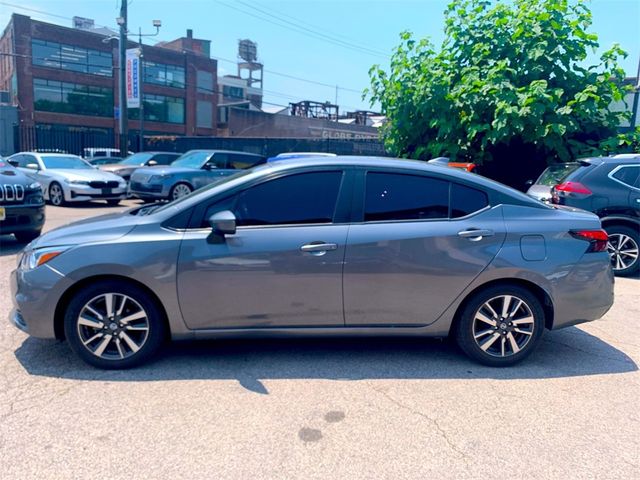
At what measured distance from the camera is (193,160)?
48.2ft

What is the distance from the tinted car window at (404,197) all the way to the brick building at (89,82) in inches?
1416

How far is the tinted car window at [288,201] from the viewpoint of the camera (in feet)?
12.5

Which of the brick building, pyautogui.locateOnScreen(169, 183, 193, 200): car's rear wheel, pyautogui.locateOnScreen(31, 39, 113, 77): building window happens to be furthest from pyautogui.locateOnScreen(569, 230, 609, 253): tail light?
pyautogui.locateOnScreen(31, 39, 113, 77): building window

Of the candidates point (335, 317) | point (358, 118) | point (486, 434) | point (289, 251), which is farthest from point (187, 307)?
point (358, 118)

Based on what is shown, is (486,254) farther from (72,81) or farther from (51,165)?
(72,81)

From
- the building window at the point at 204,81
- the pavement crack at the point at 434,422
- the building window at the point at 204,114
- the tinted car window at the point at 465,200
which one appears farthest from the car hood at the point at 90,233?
the building window at the point at 204,81

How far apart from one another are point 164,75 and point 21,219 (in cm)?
4622

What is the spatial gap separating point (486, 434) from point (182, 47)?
196 ft

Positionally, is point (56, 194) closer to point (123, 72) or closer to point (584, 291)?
point (123, 72)

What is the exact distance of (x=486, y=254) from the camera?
3822 millimetres

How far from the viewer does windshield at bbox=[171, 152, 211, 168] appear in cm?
1443

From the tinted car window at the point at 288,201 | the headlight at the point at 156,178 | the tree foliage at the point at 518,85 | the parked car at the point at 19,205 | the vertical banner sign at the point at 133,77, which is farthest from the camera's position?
the vertical banner sign at the point at 133,77

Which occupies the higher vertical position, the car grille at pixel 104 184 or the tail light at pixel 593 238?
the car grille at pixel 104 184

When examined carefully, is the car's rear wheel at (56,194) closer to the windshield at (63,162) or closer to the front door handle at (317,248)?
the windshield at (63,162)
